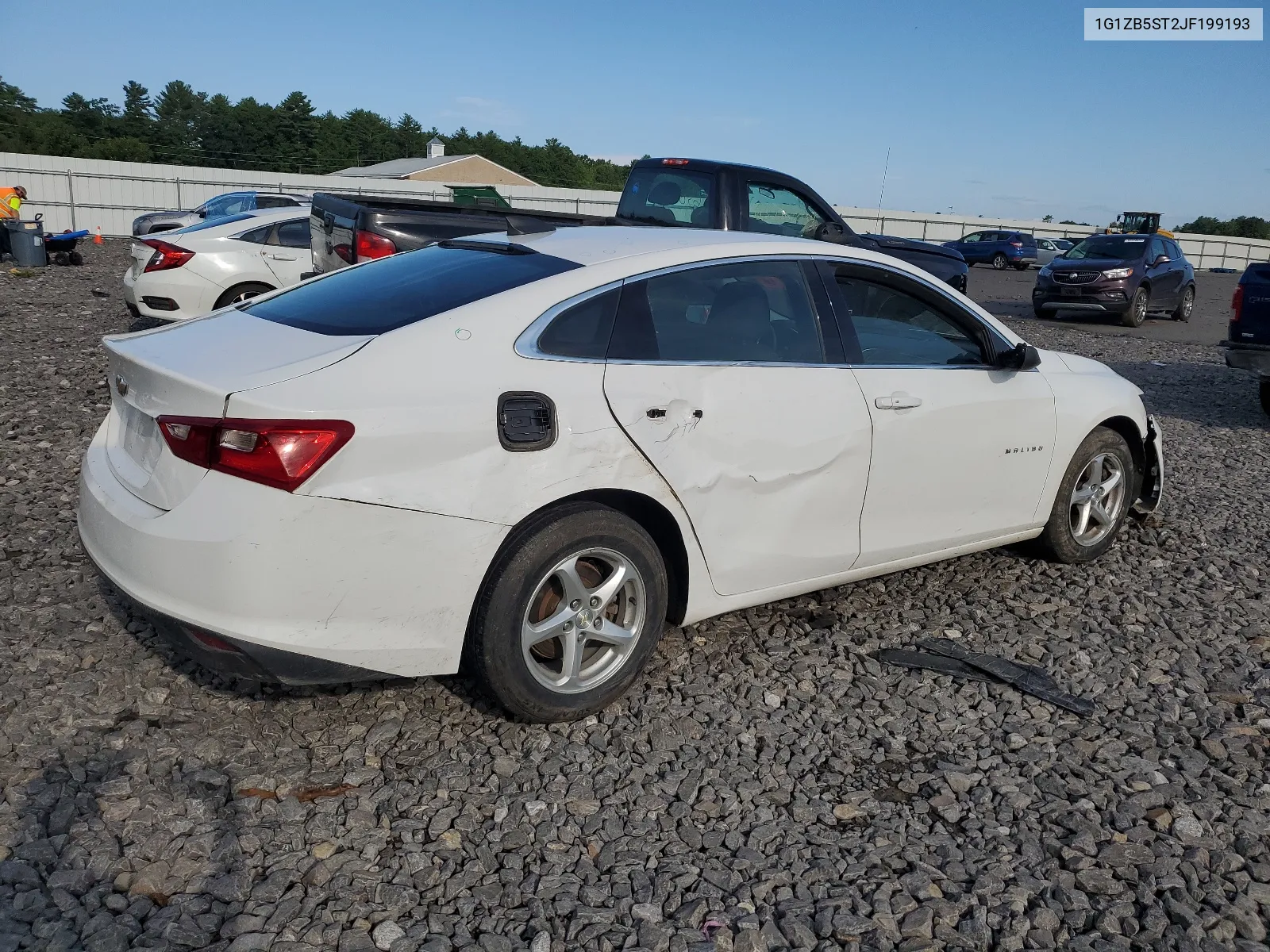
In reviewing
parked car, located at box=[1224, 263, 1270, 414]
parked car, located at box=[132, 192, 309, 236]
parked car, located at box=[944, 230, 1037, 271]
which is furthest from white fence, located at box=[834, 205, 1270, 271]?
parked car, located at box=[1224, 263, 1270, 414]

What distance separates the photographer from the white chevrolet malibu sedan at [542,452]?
2.98m

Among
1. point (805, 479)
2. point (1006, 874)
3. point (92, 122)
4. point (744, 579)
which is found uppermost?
point (92, 122)

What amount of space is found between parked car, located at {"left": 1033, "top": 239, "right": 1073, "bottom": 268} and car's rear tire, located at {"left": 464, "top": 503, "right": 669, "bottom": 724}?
41.0m

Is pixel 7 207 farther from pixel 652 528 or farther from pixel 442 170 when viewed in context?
pixel 442 170

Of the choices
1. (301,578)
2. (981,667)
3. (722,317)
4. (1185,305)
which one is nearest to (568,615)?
(301,578)

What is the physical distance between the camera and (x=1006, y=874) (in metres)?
2.93

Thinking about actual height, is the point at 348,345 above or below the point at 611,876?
above

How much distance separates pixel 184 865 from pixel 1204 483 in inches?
277

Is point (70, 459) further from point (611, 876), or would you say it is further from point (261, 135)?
point (261, 135)

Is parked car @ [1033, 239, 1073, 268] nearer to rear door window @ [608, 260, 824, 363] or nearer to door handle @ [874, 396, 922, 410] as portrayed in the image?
door handle @ [874, 396, 922, 410]

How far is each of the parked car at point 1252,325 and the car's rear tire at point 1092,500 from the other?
5091mm

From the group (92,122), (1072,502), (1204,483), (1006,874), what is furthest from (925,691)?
(92,122)

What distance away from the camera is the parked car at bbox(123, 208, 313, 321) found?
35.5 ft

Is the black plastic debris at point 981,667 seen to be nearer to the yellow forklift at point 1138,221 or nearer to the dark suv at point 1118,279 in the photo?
the dark suv at point 1118,279
